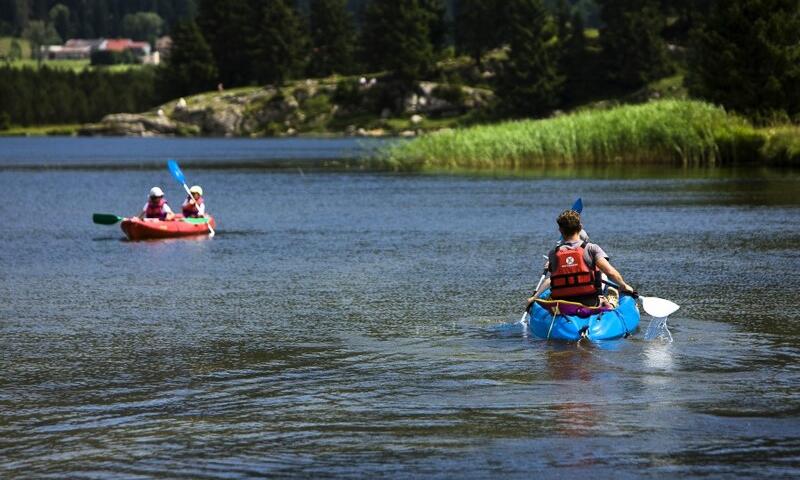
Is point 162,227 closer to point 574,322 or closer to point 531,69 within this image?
point 574,322

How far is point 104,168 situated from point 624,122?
104 ft

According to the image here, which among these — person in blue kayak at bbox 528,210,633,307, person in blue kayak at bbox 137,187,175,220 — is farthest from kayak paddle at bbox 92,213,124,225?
person in blue kayak at bbox 528,210,633,307

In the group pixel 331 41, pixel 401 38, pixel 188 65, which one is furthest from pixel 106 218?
pixel 188 65

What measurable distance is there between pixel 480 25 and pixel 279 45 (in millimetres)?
28183

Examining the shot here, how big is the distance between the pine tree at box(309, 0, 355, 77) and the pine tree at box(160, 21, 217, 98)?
46.8 feet

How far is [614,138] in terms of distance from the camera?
59469 mm

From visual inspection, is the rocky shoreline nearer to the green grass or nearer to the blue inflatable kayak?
the green grass

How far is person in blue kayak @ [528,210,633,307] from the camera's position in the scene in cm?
1672

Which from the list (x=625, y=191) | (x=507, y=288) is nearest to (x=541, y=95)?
(x=625, y=191)

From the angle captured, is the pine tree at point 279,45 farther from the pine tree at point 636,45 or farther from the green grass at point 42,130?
the pine tree at point 636,45

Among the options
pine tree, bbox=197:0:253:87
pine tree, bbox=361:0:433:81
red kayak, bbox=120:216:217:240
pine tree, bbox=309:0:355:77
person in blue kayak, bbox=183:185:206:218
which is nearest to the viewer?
red kayak, bbox=120:216:217:240

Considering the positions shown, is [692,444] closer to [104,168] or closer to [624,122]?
[624,122]

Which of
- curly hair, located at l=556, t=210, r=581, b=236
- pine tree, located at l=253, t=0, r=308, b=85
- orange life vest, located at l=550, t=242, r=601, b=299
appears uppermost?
pine tree, located at l=253, t=0, r=308, b=85

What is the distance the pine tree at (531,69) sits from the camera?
5418 inches
